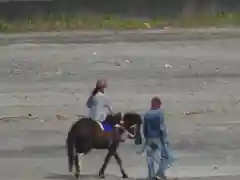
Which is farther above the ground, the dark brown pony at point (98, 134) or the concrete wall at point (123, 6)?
the concrete wall at point (123, 6)

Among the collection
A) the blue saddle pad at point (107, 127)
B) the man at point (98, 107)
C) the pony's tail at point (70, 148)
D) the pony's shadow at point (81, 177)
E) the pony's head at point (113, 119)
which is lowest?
the pony's shadow at point (81, 177)

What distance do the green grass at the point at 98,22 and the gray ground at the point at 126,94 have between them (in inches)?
112

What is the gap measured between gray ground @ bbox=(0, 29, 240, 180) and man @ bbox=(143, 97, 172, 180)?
0.57 m

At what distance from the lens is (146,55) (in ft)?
92.1

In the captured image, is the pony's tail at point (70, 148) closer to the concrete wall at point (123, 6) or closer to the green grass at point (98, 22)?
the green grass at point (98, 22)

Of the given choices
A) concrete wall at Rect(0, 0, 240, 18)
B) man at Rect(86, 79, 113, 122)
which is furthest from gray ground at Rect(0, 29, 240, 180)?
concrete wall at Rect(0, 0, 240, 18)

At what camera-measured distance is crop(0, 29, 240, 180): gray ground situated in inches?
540

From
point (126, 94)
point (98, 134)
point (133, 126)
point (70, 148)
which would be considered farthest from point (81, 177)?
point (126, 94)

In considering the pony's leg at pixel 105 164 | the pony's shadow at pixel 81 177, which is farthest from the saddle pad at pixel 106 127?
the pony's shadow at pixel 81 177

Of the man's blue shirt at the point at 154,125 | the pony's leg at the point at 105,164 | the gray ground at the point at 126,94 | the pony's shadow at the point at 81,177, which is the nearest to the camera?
the man's blue shirt at the point at 154,125

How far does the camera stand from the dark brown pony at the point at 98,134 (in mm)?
12188

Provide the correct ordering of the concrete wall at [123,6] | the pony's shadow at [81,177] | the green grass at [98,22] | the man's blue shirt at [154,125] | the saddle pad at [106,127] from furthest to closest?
the concrete wall at [123,6]
the green grass at [98,22]
the pony's shadow at [81,177]
the saddle pad at [106,127]
the man's blue shirt at [154,125]

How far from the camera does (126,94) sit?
2083 cm

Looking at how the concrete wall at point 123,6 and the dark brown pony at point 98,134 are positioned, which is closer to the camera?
the dark brown pony at point 98,134
